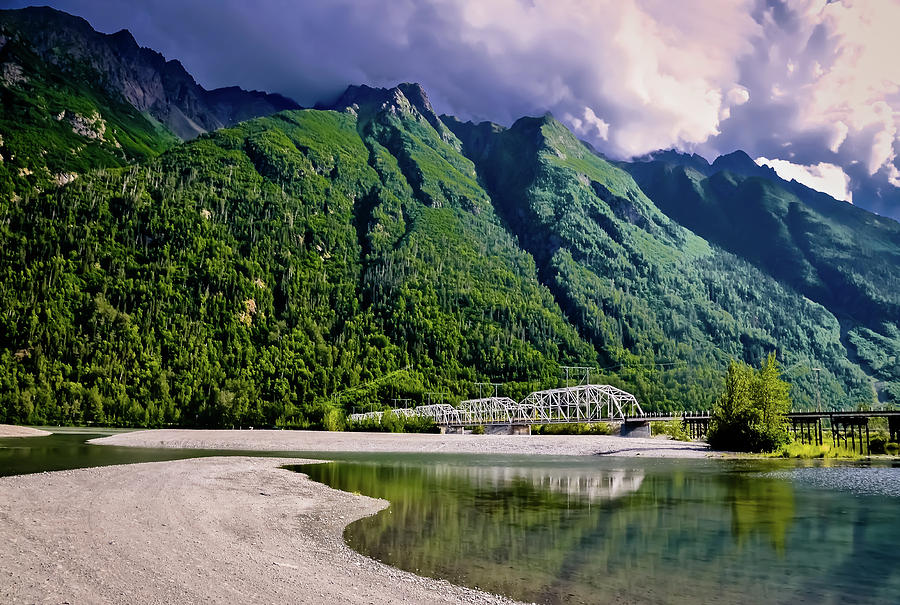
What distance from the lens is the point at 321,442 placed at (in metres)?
97.5

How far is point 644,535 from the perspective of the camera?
2283cm

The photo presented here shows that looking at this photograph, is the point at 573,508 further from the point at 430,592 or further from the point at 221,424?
the point at 221,424

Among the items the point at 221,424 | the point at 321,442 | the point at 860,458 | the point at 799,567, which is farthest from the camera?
the point at 221,424

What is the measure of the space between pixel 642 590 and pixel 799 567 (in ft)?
20.9

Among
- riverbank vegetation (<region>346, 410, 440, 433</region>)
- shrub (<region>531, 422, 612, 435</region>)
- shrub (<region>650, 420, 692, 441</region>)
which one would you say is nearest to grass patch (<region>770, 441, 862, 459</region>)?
shrub (<region>650, 420, 692, 441</region>)

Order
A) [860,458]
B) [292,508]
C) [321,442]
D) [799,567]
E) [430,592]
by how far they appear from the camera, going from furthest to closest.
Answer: [321,442], [860,458], [292,508], [799,567], [430,592]

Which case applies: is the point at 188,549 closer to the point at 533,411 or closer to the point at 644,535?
the point at 644,535

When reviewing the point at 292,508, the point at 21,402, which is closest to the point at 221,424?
the point at 21,402

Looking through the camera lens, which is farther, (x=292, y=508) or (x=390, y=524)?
(x=292, y=508)

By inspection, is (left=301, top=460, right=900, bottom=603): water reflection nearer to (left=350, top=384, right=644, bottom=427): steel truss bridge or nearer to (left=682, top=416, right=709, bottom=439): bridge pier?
(left=682, top=416, right=709, bottom=439): bridge pier

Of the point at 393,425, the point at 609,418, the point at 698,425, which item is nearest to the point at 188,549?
the point at 393,425

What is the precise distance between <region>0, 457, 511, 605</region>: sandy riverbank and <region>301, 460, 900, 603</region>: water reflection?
1.79 metres

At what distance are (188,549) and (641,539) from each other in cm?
1510

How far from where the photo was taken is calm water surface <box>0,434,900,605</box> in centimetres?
1633
